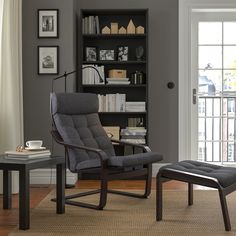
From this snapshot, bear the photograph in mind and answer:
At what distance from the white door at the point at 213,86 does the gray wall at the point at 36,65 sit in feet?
5.49

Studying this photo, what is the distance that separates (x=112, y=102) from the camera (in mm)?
6051

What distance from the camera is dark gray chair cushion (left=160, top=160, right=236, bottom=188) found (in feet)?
11.7

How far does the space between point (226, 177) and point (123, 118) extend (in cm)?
285

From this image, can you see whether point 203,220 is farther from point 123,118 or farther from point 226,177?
point 123,118

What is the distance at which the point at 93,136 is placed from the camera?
486 centimetres

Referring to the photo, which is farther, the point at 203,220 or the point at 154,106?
the point at 154,106

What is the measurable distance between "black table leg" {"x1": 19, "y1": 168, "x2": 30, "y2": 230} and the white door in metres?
3.29

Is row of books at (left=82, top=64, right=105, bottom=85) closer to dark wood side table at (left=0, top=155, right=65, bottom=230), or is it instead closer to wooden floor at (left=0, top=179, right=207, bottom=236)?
wooden floor at (left=0, top=179, right=207, bottom=236)

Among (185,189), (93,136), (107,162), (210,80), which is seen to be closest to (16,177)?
(93,136)

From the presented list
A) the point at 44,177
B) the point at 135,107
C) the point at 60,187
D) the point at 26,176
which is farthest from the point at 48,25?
the point at 26,176

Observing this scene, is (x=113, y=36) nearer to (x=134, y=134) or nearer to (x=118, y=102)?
(x=118, y=102)

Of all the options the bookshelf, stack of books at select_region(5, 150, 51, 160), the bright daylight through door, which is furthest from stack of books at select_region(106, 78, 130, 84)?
stack of books at select_region(5, 150, 51, 160)

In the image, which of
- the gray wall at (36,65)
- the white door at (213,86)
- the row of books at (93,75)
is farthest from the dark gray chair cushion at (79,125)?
the white door at (213,86)

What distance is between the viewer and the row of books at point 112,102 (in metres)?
6.05
